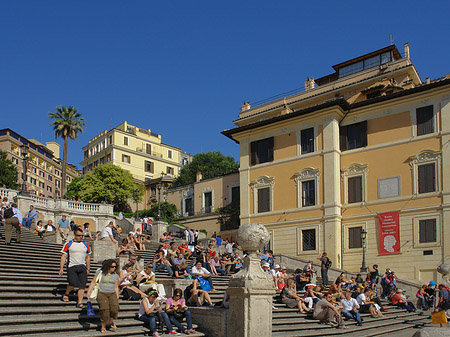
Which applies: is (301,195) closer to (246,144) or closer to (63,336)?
(246,144)

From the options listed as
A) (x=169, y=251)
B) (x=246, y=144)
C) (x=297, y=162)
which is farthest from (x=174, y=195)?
(x=169, y=251)

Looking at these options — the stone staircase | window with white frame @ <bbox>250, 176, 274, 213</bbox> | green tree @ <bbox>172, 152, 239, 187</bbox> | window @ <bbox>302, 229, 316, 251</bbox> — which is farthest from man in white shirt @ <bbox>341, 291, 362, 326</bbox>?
green tree @ <bbox>172, 152, 239, 187</bbox>

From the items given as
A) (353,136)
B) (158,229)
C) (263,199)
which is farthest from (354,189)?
(158,229)

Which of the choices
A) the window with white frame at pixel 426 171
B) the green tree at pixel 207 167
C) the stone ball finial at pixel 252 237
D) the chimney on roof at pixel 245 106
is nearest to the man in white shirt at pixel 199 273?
the stone ball finial at pixel 252 237

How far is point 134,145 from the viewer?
3182 inches

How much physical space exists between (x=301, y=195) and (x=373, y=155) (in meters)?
5.34

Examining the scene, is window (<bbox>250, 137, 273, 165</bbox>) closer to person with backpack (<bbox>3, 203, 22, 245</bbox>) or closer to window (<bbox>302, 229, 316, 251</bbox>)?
window (<bbox>302, 229, 316, 251</bbox>)

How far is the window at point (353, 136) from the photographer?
3294 cm

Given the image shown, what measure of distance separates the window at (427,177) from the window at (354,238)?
179 inches

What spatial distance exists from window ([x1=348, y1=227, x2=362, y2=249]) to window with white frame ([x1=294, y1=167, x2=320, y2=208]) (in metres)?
2.86

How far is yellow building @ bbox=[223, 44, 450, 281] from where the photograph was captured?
29.5 meters

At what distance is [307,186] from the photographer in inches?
1345

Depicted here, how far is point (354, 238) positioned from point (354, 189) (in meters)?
3.09

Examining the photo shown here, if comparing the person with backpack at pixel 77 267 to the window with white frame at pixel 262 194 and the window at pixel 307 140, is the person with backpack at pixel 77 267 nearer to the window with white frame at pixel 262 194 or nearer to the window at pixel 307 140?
the window at pixel 307 140
